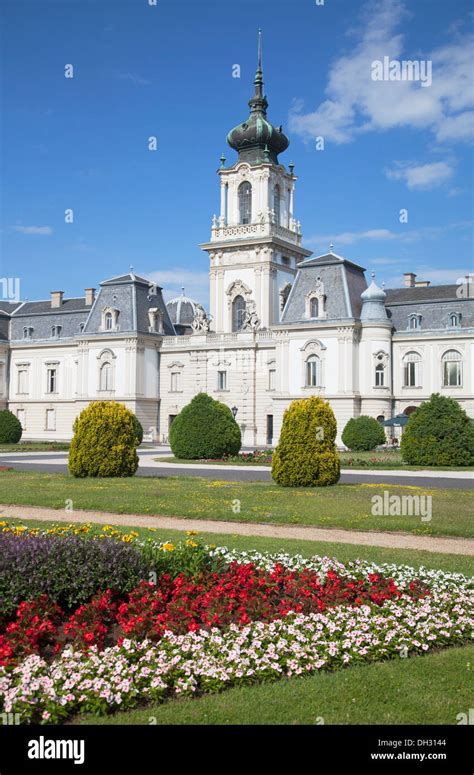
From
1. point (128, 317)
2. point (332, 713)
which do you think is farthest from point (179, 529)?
point (128, 317)

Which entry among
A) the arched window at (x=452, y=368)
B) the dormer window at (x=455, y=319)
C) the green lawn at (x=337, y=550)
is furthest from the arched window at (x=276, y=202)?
the green lawn at (x=337, y=550)

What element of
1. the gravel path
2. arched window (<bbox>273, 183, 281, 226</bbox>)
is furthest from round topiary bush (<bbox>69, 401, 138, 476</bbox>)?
arched window (<bbox>273, 183, 281, 226</bbox>)

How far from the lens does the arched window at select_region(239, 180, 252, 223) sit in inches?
2466

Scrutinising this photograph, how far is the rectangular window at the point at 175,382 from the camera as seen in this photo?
60406 millimetres

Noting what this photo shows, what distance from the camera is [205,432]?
36562 mm

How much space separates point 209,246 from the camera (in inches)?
2435

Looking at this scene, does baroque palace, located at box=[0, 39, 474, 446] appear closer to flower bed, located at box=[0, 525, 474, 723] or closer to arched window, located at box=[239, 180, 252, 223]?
arched window, located at box=[239, 180, 252, 223]

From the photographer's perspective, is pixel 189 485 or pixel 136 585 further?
pixel 189 485

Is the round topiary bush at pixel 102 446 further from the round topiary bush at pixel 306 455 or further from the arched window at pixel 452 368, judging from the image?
the arched window at pixel 452 368

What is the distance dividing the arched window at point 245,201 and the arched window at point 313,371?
14989 mm

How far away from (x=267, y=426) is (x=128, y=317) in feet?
43.4

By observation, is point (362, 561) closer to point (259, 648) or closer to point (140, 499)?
point (259, 648)

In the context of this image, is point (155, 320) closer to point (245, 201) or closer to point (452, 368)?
point (245, 201)

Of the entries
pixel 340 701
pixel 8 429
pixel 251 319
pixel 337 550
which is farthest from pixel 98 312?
pixel 340 701
